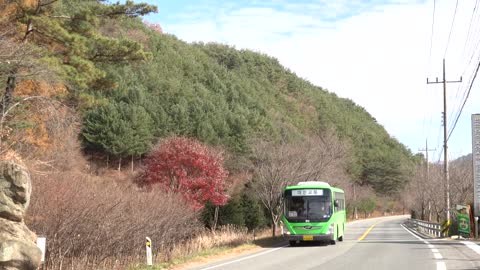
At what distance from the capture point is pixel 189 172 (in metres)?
32.2

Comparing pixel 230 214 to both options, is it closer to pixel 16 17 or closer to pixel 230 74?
pixel 16 17

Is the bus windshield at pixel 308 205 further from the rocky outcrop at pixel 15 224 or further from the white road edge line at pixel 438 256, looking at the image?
the rocky outcrop at pixel 15 224

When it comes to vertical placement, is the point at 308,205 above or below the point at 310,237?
above

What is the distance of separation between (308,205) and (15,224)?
16.1 meters

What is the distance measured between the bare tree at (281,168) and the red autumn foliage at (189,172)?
291cm

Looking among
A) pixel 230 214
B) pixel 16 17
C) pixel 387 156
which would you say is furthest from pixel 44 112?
pixel 387 156

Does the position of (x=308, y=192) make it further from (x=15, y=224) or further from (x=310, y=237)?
(x=15, y=224)

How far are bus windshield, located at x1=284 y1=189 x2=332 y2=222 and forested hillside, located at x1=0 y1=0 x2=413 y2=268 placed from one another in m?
5.14

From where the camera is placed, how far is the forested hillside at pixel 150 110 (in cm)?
1953

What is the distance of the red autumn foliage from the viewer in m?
31.1

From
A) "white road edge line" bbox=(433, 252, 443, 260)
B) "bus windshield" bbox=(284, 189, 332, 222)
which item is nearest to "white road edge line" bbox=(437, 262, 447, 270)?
"white road edge line" bbox=(433, 252, 443, 260)

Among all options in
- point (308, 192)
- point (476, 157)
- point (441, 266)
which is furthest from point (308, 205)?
point (476, 157)

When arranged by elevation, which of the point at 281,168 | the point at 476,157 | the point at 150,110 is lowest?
the point at 281,168

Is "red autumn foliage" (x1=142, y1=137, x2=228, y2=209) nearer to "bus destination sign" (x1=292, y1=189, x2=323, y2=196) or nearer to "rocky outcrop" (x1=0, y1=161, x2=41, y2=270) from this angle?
"bus destination sign" (x1=292, y1=189, x2=323, y2=196)
